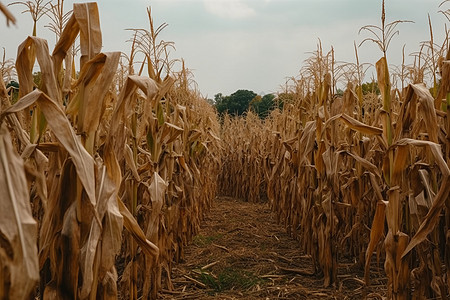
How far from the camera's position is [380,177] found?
3.68m

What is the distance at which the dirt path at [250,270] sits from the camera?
4121mm

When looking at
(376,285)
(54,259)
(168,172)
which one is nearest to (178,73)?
(168,172)

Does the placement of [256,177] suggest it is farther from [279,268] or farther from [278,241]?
[279,268]

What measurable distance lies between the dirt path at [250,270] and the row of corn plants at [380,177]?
23 centimetres

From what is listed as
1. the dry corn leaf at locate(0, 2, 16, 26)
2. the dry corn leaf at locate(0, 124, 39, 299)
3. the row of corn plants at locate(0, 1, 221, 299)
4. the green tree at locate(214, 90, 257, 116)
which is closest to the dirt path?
the row of corn plants at locate(0, 1, 221, 299)

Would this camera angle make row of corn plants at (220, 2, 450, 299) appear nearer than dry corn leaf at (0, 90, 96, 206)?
No

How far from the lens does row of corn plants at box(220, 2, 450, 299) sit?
2.70m

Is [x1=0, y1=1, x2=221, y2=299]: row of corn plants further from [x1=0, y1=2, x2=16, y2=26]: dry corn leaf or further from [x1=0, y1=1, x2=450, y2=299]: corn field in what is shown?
[x1=0, y1=2, x2=16, y2=26]: dry corn leaf

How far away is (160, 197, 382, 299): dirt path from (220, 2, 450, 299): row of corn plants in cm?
23

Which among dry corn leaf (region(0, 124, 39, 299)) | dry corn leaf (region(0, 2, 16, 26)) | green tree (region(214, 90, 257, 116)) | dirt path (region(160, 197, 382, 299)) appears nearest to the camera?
dry corn leaf (region(0, 2, 16, 26))

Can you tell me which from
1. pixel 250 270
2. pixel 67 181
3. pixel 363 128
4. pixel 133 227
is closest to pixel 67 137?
pixel 67 181

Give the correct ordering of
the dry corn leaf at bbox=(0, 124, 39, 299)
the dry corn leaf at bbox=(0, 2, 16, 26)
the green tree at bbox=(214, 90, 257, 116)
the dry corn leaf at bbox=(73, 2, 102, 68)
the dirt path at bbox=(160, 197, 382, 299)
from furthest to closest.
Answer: the green tree at bbox=(214, 90, 257, 116), the dirt path at bbox=(160, 197, 382, 299), the dry corn leaf at bbox=(73, 2, 102, 68), the dry corn leaf at bbox=(0, 124, 39, 299), the dry corn leaf at bbox=(0, 2, 16, 26)

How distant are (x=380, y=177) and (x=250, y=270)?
2.08 m

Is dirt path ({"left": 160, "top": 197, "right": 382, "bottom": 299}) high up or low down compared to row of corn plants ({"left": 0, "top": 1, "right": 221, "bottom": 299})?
down
